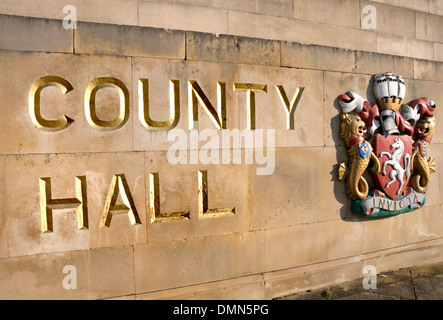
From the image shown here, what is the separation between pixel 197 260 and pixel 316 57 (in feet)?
10.9

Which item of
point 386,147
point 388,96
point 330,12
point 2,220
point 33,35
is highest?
point 330,12

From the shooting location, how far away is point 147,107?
4520 mm

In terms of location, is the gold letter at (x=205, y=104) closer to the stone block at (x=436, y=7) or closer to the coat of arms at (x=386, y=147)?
the coat of arms at (x=386, y=147)

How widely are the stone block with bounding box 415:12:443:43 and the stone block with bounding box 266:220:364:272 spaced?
4352 millimetres

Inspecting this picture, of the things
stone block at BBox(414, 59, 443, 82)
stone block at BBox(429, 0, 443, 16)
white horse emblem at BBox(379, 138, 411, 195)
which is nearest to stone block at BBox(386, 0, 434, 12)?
stone block at BBox(429, 0, 443, 16)

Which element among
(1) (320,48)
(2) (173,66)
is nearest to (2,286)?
(2) (173,66)

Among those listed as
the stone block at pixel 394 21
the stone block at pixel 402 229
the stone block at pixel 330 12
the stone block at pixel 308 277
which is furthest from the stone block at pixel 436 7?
the stone block at pixel 308 277

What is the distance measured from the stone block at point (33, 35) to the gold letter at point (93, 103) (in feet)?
1.55

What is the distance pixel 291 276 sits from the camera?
532 cm

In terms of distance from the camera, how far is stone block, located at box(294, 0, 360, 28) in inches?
252

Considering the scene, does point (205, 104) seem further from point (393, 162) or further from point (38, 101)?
point (393, 162)

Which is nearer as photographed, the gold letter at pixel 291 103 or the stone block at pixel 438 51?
the gold letter at pixel 291 103

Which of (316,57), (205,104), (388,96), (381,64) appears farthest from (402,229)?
(205,104)

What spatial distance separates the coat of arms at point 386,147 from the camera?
18.5 ft
